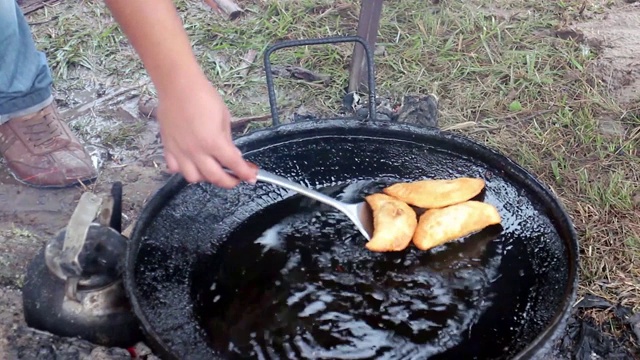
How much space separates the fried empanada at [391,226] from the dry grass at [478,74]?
34.2 inches

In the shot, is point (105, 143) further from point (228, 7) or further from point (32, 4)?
point (32, 4)

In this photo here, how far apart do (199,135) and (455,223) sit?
3.14 feet

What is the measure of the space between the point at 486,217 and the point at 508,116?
1.46 metres

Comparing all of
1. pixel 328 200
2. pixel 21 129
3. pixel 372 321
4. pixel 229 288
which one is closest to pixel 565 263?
pixel 372 321

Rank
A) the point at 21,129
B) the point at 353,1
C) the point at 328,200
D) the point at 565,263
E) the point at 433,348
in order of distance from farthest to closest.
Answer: the point at 353,1
the point at 21,129
the point at 328,200
the point at 565,263
the point at 433,348

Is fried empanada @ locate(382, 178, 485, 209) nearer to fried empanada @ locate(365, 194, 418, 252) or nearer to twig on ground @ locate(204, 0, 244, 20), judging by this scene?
fried empanada @ locate(365, 194, 418, 252)

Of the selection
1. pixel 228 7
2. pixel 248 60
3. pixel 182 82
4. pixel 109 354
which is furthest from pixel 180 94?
pixel 228 7

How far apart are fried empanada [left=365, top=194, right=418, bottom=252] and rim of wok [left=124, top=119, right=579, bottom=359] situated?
0.37m

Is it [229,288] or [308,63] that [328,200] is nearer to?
[229,288]

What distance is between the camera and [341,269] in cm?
192

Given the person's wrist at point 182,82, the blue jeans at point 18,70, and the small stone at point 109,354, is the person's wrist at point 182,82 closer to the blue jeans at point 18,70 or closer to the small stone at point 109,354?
the small stone at point 109,354

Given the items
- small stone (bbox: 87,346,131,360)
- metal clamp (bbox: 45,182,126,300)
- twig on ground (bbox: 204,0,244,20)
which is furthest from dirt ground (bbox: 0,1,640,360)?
metal clamp (bbox: 45,182,126,300)

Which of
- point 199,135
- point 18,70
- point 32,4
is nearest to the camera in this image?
point 199,135

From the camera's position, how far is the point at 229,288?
6.12 ft
